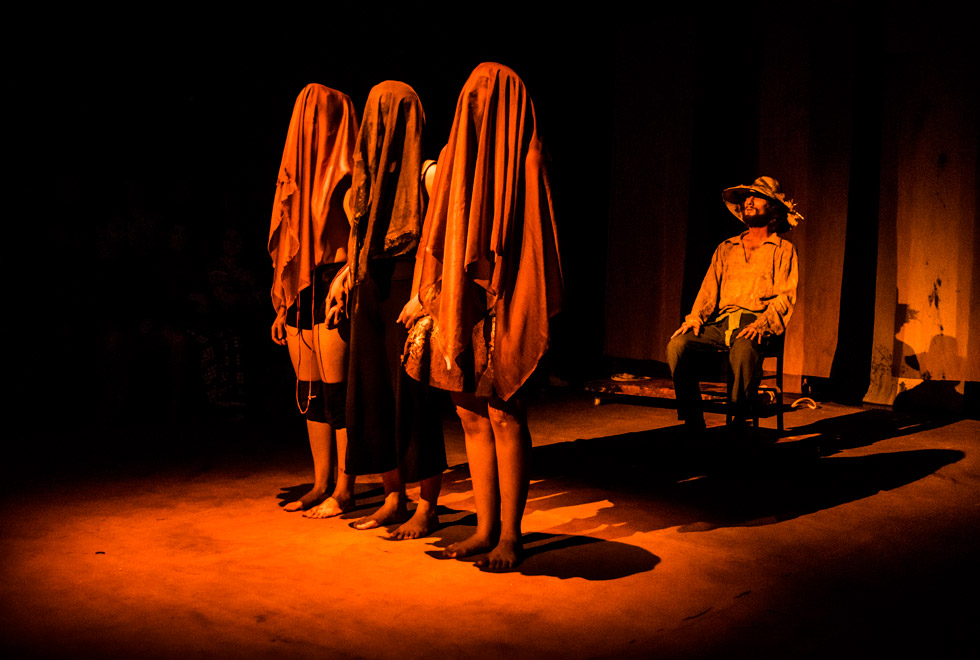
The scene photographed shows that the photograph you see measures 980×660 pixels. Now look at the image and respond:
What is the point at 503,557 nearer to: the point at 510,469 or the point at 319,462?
the point at 510,469

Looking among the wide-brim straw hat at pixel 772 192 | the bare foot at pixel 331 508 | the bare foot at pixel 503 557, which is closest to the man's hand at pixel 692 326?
the wide-brim straw hat at pixel 772 192

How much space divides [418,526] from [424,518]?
0.04 metres

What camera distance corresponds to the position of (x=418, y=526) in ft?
10.5

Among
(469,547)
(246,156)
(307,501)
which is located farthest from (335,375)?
(246,156)

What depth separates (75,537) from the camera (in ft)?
10.2

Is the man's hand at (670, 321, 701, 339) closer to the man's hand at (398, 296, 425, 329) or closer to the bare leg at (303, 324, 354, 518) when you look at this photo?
the bare leg at (303, 324, 354, 518)

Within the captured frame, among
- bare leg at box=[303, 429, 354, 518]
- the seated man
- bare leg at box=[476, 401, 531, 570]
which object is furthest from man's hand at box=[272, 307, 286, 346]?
the seated man

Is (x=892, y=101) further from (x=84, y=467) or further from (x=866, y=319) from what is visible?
(x=84, y=467)

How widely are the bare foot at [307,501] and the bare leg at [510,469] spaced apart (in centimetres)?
103

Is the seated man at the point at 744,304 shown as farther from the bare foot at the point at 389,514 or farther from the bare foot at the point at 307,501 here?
the bare foot at the point at 307,501

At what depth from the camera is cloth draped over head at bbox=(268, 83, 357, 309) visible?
345cm

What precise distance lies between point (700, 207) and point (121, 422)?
4.54 meters

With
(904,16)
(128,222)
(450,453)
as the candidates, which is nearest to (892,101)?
(904,16)

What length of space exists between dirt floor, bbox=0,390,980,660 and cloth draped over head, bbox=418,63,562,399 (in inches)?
27.8
